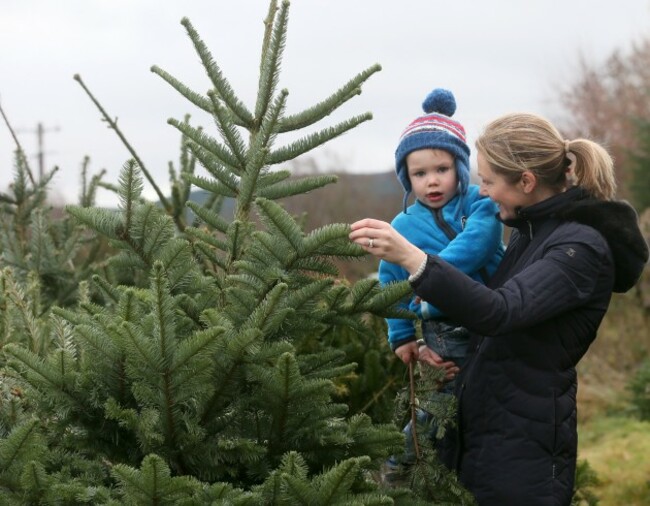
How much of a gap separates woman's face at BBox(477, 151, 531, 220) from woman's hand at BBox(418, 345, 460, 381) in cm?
57

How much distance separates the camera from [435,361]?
3.20m

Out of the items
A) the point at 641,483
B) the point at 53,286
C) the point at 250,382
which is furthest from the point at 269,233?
the point at 641,483

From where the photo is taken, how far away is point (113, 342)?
93.4 inches

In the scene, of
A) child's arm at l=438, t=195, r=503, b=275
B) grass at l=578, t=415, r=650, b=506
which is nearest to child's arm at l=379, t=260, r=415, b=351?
child's arm at l=438, t=195, r=503, b=275

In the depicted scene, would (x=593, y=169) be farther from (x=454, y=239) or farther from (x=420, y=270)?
(x=420, y=270)

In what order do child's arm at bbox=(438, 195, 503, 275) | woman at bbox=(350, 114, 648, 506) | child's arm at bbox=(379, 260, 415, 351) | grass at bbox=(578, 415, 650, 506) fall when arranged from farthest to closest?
grass at bbox=(578, 415, 650, 506), child's arm at bbox=(379, 260, 415, 351), child's arm at bbox=(438, 195, 503, 275), woman at bbox=(350, 114, 648, 506)

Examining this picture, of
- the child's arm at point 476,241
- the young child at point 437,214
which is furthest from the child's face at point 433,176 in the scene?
the child's arm at point 476,241

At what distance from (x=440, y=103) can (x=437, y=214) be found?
42 centimetres

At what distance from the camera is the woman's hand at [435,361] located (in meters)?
3.15

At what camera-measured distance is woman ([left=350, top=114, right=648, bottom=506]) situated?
8.93 ft

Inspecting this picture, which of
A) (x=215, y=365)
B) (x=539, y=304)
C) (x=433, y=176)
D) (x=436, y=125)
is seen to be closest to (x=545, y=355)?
(x=539, y=304)

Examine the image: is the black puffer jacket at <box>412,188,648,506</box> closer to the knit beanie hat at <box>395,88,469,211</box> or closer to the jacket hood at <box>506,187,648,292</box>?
the jacket hood at <box>506,187,648,292</box>

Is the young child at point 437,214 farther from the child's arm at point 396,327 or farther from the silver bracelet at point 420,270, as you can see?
the silver bracelet at point 420,270

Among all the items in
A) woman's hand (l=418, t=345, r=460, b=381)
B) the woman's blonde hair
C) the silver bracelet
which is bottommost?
woman's hand (l=418, t=345, r=460, b=381)
